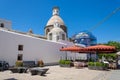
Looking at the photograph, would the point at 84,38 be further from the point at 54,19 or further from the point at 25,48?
the point at 25,48

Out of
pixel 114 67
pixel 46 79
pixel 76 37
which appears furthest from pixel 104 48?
pixel 76 37

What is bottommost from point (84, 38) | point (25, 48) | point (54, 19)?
point (25, 48)

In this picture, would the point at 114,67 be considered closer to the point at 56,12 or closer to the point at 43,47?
the point at 43,47

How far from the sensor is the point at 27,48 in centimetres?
2302

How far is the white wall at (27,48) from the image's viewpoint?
19.3 meters

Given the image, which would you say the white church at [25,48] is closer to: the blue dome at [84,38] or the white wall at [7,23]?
the white wall at [7,23]

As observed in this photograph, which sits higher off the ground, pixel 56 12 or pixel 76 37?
pixel 56 12

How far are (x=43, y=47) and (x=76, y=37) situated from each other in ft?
113

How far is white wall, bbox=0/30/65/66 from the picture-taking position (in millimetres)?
19266

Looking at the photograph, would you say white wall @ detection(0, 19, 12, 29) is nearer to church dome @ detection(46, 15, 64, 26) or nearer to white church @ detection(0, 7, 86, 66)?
church dome @ detection(46, 15, 64, 26)

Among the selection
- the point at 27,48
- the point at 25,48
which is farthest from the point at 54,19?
the point at 25,48

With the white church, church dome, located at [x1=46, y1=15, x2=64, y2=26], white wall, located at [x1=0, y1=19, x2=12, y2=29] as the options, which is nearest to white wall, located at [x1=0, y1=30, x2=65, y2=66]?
the white church

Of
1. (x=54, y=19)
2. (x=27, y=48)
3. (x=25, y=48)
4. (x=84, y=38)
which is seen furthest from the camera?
(x=84, y=38)

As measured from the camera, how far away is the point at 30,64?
2139cm
